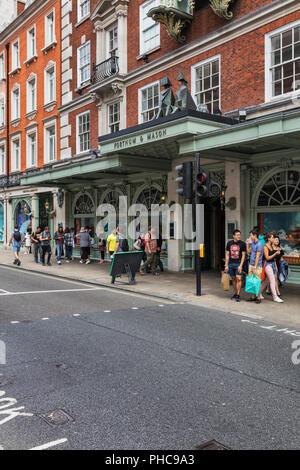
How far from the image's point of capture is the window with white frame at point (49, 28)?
2492cm

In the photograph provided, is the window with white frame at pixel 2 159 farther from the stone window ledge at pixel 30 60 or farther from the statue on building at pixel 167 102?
the statue on building at pixel 167 102

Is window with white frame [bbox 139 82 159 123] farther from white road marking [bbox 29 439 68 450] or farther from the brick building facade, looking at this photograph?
white road marking [bbox 29 439 68 450]

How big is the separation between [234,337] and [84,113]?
17.4m

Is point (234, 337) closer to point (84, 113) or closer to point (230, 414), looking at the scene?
point (230, 414)

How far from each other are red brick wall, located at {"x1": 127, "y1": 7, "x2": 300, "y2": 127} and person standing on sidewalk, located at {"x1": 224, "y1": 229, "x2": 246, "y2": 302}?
201 inches

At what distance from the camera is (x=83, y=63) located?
2164cm

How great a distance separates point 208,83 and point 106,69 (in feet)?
21.7

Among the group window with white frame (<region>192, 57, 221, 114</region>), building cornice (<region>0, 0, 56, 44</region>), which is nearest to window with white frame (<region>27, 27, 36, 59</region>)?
building cornice (<region>0, 0, 56, 44</region>)

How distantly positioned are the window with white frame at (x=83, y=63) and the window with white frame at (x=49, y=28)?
13.7 feet

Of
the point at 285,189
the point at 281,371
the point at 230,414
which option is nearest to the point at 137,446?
the point at 230,414

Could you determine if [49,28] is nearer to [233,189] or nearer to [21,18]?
[21,18]

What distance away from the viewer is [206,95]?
1480cm

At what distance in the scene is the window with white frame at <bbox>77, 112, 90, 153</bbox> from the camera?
21.4m

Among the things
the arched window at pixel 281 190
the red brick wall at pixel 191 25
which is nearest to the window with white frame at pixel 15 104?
the red brick wall at pixel 191 25
